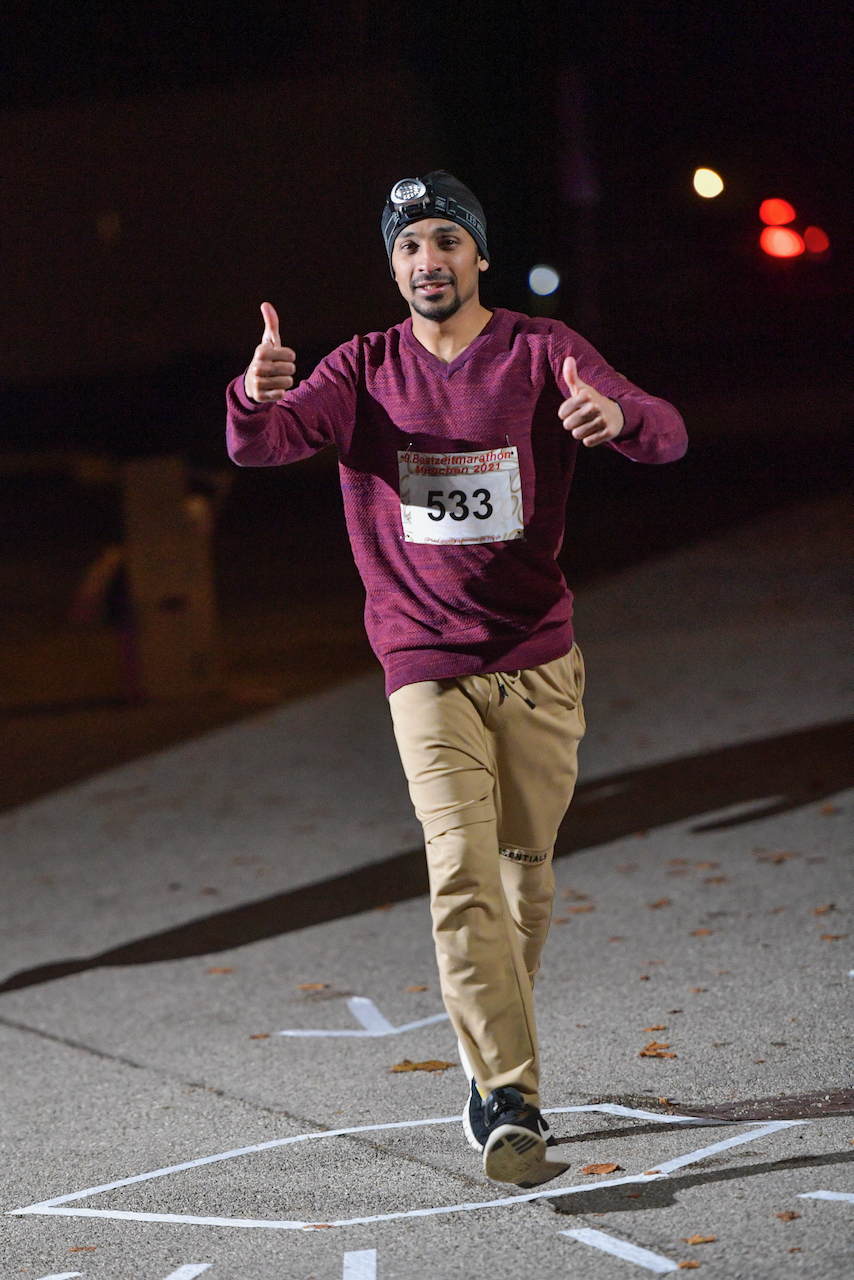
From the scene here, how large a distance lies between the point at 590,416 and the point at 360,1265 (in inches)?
76.8

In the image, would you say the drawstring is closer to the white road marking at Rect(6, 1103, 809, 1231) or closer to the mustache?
the mustache

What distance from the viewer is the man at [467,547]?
3803mm

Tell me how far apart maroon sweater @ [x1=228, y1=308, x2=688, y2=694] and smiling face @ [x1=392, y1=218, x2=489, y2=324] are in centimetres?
12

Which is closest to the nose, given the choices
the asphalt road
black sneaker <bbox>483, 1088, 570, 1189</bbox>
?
black sneaker <bbox>483, 1088, 570, 1189</bbox>

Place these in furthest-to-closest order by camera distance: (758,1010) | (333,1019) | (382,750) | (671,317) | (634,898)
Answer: (671,317) < (382,750) < (634,898) < (333,1019) < (758,1010)

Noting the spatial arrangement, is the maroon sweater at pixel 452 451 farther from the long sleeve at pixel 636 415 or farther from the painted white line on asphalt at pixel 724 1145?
the painted white line on asphalt at pixel 724 1145

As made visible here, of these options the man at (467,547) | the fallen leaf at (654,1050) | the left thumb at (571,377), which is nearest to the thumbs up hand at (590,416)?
the left thumb at (571,377)

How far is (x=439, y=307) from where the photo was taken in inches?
156

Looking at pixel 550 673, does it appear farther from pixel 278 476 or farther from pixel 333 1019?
pixel 278 476

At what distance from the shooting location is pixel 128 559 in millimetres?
14461

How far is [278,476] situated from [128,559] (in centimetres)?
1489

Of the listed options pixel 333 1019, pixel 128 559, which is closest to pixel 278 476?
pixel 128 559

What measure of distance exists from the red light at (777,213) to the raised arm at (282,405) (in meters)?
3.75

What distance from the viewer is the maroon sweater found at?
393 cm
